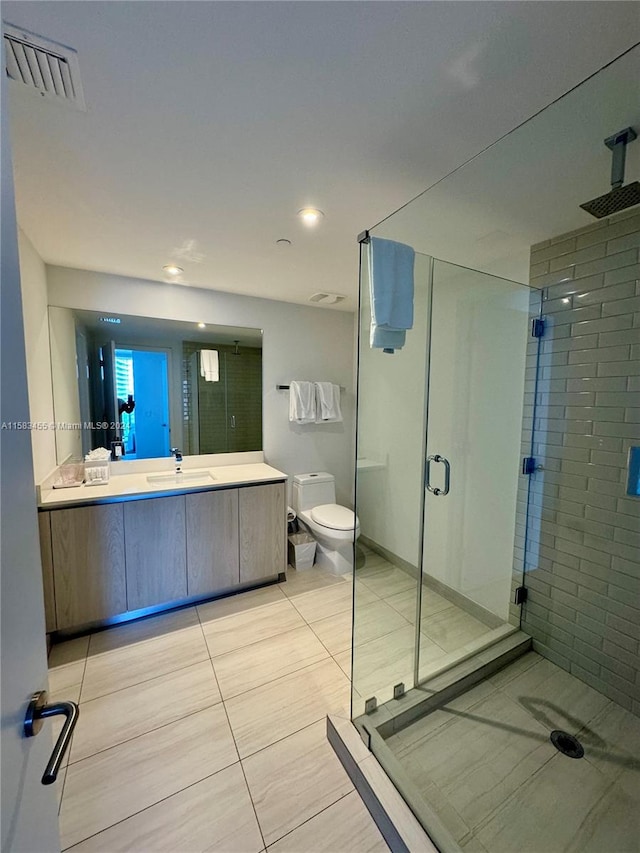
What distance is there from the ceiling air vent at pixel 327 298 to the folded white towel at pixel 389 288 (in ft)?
4.31

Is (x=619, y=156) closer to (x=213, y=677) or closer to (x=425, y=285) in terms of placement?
(x=425, y=285)

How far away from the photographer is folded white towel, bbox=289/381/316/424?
3107 mm

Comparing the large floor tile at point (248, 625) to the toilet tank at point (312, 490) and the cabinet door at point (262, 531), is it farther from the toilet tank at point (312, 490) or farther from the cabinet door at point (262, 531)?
the toilet tank at point (312, 490)

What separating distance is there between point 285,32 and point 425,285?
1380mm

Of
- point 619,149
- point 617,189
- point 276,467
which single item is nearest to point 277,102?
point 619,149

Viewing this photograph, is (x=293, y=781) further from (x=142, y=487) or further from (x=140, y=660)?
(x=142, y=487)

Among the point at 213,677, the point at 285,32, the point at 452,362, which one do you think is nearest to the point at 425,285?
the point at 452,362

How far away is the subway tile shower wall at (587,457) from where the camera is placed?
159 cm

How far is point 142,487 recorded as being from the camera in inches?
88.8

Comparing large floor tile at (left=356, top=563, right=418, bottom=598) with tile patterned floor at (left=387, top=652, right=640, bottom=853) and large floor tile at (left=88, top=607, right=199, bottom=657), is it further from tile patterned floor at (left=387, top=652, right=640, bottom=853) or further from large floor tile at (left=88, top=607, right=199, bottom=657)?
large floor tile at (left=88, top=607, right=199, bottom=657)

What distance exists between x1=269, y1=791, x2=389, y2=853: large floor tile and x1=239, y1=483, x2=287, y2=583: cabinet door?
147cm

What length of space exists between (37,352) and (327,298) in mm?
2097

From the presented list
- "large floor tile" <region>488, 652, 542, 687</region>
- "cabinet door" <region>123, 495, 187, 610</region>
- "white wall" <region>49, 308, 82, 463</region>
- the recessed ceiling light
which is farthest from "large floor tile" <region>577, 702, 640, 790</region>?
"white wall" <region>49, 308, 82, 463</region>

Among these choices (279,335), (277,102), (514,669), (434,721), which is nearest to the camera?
(277,102)
